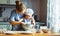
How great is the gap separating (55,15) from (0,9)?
2241 millimetres

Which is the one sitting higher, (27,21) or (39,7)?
(39,7)

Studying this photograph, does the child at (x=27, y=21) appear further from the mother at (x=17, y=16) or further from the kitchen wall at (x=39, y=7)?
the kitchen wall at (x=39, y=7)

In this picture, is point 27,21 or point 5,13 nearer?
point 27,21

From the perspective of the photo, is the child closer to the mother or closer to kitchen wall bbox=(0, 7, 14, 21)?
the mother

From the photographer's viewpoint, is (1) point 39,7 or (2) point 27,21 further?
(1) point 39,7

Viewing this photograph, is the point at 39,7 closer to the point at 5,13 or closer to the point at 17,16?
the point at 5,13

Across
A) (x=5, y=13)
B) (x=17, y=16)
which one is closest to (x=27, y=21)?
(x=17, y=16)

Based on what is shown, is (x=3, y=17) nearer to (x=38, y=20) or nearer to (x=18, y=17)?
(x=38, y=20)

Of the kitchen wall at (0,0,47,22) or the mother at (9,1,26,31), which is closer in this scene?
the mother at (9,1,26,31)

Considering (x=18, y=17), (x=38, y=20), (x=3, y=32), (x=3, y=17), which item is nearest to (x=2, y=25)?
(x=3, y=17)

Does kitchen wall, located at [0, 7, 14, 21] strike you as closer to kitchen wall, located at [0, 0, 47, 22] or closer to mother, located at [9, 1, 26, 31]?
kitchen wall, located at [0, 0, 47, 22]

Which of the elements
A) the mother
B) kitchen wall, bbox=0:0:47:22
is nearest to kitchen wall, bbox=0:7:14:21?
kitchen wall, bbox=0:0:47:22

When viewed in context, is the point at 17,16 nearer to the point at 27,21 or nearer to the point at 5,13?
the point at 27,21

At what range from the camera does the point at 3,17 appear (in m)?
3.79
